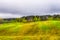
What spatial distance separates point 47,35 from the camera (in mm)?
20719

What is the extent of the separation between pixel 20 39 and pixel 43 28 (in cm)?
379

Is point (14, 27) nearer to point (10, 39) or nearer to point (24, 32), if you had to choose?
point (24, 32)

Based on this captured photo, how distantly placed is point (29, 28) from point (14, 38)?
375 centimetres

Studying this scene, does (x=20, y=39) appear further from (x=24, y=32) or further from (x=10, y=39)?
(x=24, y=32)

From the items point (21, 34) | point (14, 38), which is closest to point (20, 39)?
point (14, 38)

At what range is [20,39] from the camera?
65.5ft

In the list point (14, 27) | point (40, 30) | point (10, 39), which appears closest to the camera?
point (10, 39)

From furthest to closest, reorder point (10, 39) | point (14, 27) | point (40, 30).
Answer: point (14, 27)
point (40, 30)
point (10, 39)

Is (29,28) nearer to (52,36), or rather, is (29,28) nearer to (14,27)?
(14,27)

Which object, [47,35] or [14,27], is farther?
[14,27]

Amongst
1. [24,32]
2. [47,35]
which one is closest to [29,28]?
[24,32]

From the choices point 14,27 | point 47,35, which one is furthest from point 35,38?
point 14,27

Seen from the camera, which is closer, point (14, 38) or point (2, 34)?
point (14, 38)

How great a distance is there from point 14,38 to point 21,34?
2.42 m
